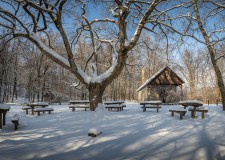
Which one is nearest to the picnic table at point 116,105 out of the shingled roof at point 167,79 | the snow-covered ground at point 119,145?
the snow-covered ground at point 119,145

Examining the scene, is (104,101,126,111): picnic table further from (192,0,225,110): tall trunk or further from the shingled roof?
the shingled roof

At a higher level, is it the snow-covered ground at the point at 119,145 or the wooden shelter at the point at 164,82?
the wooden shelter at the point at 164,82

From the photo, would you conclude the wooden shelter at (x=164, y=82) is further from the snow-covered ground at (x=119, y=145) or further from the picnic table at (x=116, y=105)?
the snow-covered ground at (x=119, y=145)

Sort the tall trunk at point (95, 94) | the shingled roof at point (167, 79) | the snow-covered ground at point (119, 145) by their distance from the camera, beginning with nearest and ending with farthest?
the snow-covered ground at point (119, 145), the tall trunk at point (95, 94), the shingled roof at point (167, 79)

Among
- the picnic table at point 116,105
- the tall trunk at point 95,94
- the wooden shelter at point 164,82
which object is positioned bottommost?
the picnic table at point 116,105

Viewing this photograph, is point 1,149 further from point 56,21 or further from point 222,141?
point 56,21

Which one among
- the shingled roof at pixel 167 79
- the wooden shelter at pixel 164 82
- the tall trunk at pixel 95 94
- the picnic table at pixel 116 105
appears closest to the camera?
the tall trunk at pixel 95 94

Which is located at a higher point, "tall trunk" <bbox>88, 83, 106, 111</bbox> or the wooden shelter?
the wooden shelter

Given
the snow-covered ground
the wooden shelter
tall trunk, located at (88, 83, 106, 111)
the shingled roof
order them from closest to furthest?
the snow-covered ground, tall trunk, located at (88, 83, 106, 111), the shingled roof, the wooden shelter

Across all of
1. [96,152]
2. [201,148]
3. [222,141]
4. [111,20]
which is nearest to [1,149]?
[96,152]

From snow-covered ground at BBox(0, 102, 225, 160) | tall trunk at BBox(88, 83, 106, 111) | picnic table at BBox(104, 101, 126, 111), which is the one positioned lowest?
snow-covered ground at BBox(0, 102, 225, 160)

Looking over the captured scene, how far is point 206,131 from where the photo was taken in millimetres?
6641

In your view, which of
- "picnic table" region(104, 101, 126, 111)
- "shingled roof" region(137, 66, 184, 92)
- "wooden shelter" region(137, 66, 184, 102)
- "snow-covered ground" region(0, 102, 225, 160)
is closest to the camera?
"snow-covered ground" region(0, 102, 225, 160)

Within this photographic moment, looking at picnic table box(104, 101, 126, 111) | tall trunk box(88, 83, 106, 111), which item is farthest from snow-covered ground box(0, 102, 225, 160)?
picnic table box(104, 101, 126, 111)
